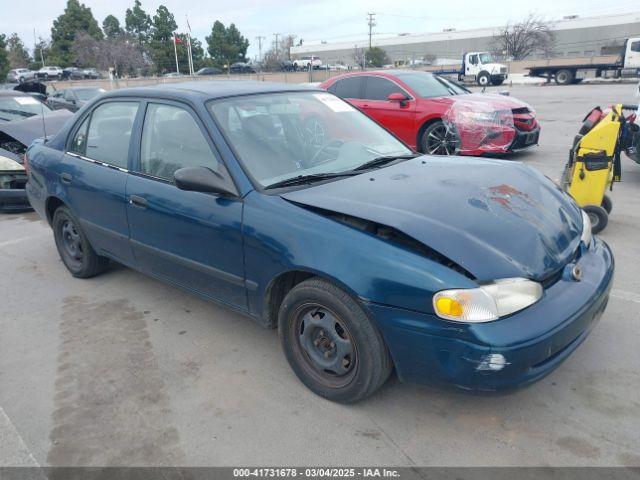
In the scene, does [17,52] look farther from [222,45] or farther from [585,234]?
[585,234]

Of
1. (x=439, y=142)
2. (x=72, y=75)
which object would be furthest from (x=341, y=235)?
(x=72, y=75)

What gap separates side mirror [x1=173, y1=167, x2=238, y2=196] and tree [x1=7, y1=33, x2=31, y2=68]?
75.1m

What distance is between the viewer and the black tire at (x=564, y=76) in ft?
106

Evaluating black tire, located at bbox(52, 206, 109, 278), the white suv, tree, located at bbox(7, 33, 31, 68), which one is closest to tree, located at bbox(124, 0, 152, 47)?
tree, located at bbox(7, 33, 31, 68)

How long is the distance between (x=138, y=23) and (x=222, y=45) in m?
12.6

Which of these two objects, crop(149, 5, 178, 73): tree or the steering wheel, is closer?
the steering wheel

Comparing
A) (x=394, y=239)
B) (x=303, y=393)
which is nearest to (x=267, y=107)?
(x=394, y=239)

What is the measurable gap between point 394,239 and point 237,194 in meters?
0.96

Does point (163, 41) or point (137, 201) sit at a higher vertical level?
point (163, 41)

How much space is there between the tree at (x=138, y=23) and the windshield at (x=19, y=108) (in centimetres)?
7177

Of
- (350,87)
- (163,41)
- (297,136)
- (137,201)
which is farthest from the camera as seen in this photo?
(163,41)

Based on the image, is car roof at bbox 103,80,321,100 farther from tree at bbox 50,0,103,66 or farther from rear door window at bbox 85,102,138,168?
tree at bbox 50,0,103,66

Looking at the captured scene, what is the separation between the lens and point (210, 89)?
3.48 metres

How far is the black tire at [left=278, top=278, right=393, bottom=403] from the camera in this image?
8.08 feet
